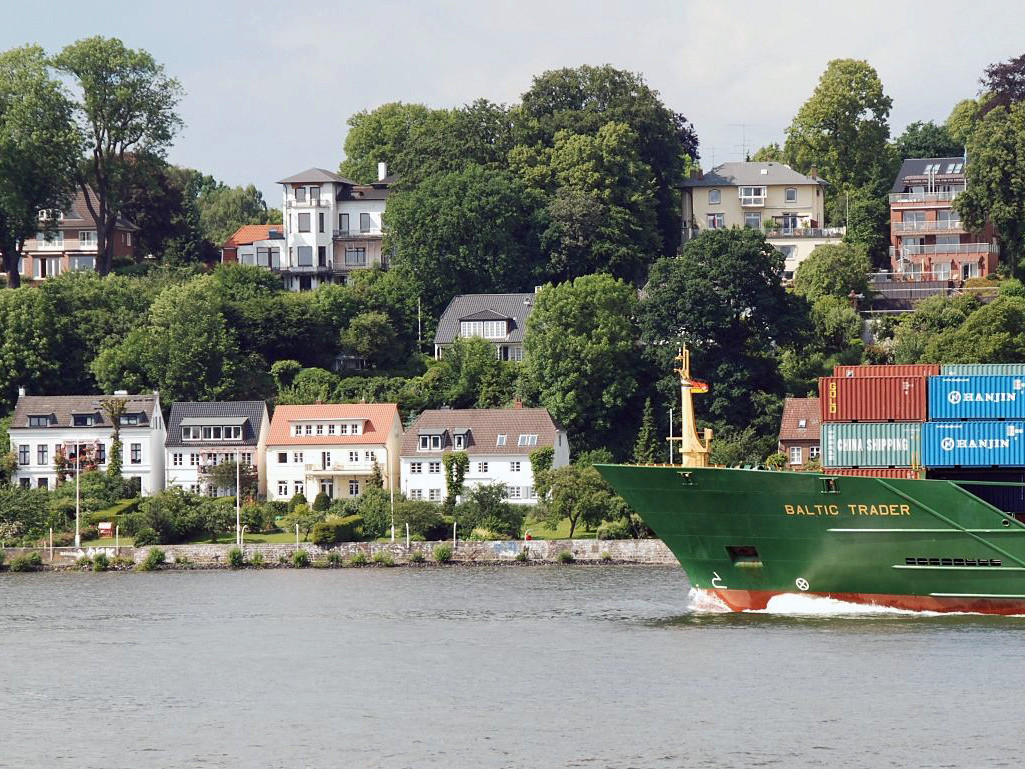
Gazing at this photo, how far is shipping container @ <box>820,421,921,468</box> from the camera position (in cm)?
6744

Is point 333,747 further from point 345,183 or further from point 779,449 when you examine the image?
point 345,183

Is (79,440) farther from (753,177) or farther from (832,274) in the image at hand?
(753,177)

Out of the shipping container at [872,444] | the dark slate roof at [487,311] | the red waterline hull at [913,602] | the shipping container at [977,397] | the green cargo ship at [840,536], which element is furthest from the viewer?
the dark slate roof at [487,311]

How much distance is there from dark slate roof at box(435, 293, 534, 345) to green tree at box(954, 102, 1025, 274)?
2615 centimetres

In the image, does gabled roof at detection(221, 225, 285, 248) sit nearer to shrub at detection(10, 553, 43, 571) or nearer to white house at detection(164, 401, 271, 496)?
white house at detection(164, 401, 271, 496)

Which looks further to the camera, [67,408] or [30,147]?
[30,147]

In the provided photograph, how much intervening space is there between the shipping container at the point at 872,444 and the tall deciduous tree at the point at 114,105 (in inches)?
2975

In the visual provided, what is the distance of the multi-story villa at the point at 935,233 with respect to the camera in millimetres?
130625

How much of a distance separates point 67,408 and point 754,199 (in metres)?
50.7

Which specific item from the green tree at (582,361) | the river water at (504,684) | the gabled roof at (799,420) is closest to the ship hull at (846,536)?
the river water at (504,684)

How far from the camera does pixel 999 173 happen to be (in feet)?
404

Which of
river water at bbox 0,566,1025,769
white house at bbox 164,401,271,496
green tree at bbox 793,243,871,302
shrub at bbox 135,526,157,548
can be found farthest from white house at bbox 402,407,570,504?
river water at bbox 0,566,1025,769

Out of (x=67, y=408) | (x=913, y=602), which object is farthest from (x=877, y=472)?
(x=67, y=408)

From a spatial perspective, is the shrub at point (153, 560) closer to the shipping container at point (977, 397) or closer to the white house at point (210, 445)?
the white house at point (210, 445)
